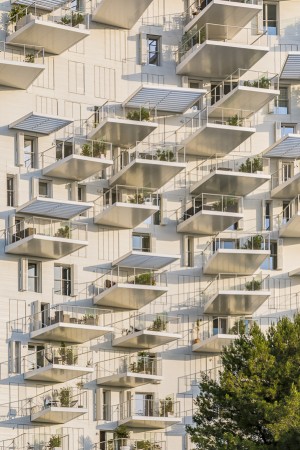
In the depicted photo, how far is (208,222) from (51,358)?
8129 mm

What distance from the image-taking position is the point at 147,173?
7812 cm

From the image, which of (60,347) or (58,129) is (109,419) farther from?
(58,129)

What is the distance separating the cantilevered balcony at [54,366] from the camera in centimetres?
7506

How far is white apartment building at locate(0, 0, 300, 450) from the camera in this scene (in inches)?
3002

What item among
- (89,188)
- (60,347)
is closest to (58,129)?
(89,188)

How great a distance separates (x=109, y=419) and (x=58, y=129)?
424 inches

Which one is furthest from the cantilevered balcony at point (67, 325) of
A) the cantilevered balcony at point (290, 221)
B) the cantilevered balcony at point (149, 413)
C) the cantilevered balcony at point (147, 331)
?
the cantilevered balcony at point (290, 221)

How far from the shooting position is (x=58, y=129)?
254 feet

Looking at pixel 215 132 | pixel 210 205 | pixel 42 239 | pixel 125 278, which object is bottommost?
pixel 125 278

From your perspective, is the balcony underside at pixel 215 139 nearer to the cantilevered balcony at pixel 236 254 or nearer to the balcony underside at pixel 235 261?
the cantilevered balcony at pixel 236 254

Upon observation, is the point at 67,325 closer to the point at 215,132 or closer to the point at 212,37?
the point at 215,132

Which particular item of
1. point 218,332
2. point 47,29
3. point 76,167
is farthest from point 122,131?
point 218,332

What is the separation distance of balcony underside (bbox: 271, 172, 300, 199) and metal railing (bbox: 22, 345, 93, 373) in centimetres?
1025

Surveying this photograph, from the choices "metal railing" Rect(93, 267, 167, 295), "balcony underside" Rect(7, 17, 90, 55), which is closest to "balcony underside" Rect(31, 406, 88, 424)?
"metal railing" Rect(93, 267, 167, 295)
